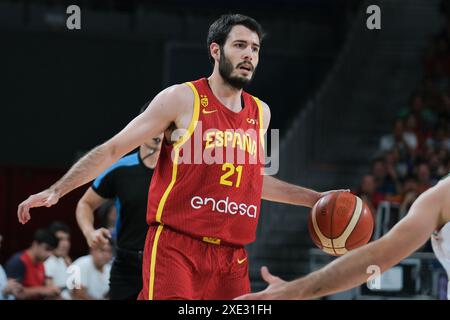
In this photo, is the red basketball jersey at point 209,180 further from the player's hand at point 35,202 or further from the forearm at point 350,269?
the forearm at point 350,269

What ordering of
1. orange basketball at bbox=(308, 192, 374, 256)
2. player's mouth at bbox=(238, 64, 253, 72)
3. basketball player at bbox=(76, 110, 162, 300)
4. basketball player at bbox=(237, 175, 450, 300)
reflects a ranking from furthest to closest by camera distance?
basketball player at bbox=(76, 110, 162, 300) < orange basketball at bbox=(308, 192, 374, 256) < player's mouth at bbox=(238, 64, 253, 72) < basketball player at bbox=(237, 175, 450, 300)

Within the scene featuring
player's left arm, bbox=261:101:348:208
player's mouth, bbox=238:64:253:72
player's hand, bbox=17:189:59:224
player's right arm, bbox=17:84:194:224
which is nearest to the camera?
player's hand, bbox=17:189:59:224

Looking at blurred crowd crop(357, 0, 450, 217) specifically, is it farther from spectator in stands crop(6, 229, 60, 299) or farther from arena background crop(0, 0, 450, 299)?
spectator in stands crop(6, 229, 60, 299)

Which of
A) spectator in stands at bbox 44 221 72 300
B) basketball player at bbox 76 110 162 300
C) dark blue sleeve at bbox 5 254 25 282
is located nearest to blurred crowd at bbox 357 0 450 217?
spectator in stands at bbox 44 221 72 300

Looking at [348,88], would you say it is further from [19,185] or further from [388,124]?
[19,185]

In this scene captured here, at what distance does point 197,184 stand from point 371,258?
5.66ft

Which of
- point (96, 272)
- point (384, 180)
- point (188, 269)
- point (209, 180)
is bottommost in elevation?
point (96, 272)

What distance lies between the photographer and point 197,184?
15.8 ft

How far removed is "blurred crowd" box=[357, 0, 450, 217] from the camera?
1109cm

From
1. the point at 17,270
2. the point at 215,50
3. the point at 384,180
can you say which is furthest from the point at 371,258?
the point at 384,180

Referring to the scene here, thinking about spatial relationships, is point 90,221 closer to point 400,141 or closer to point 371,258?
point 371,258

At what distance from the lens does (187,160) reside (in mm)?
4820

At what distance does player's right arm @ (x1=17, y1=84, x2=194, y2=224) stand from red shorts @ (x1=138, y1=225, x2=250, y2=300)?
48cm
